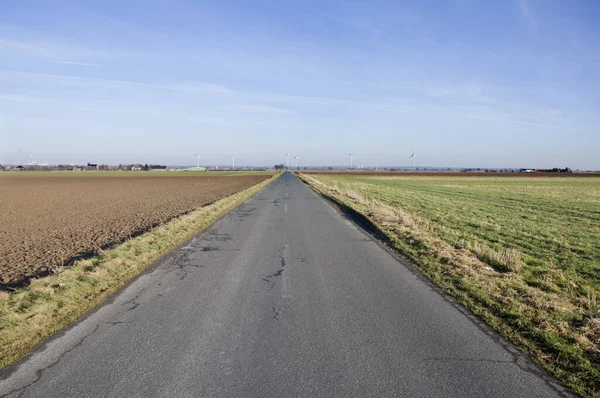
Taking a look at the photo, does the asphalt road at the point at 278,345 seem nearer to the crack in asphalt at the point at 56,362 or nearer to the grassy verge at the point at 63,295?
the crack in asphalt at the point at 56,362

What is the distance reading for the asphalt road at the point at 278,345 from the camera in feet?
11.9

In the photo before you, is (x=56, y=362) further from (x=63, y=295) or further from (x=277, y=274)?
(x=277, y=274)

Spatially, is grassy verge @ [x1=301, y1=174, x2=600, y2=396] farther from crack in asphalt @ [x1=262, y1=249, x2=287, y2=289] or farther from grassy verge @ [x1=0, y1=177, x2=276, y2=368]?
grassy verge @ [x1=0, y1=177, x2=276, y2=368]

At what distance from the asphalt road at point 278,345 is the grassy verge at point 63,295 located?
33 cm

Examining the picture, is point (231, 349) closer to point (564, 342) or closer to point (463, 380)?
point (463, 380)

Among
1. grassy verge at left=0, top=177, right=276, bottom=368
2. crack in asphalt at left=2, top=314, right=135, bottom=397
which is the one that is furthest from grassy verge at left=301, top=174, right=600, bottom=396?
grassy verge at left=0, top=177, right=276, bottom=368

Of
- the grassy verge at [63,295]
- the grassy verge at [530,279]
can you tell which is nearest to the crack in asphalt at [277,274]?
the grassy verge at [63,295]

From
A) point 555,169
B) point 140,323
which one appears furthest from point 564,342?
point 555,169

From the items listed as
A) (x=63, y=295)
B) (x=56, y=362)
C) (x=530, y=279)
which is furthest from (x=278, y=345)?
(x=530, y=279)

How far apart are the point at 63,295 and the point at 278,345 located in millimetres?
4110

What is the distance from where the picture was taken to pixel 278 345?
4422 millimetres

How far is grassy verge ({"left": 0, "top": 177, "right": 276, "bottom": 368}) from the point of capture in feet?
15.6

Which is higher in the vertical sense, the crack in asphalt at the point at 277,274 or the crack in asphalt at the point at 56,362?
the crack in asphalt at the point at 277,274

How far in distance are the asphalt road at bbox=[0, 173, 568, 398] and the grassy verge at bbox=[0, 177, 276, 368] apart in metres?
0.33
